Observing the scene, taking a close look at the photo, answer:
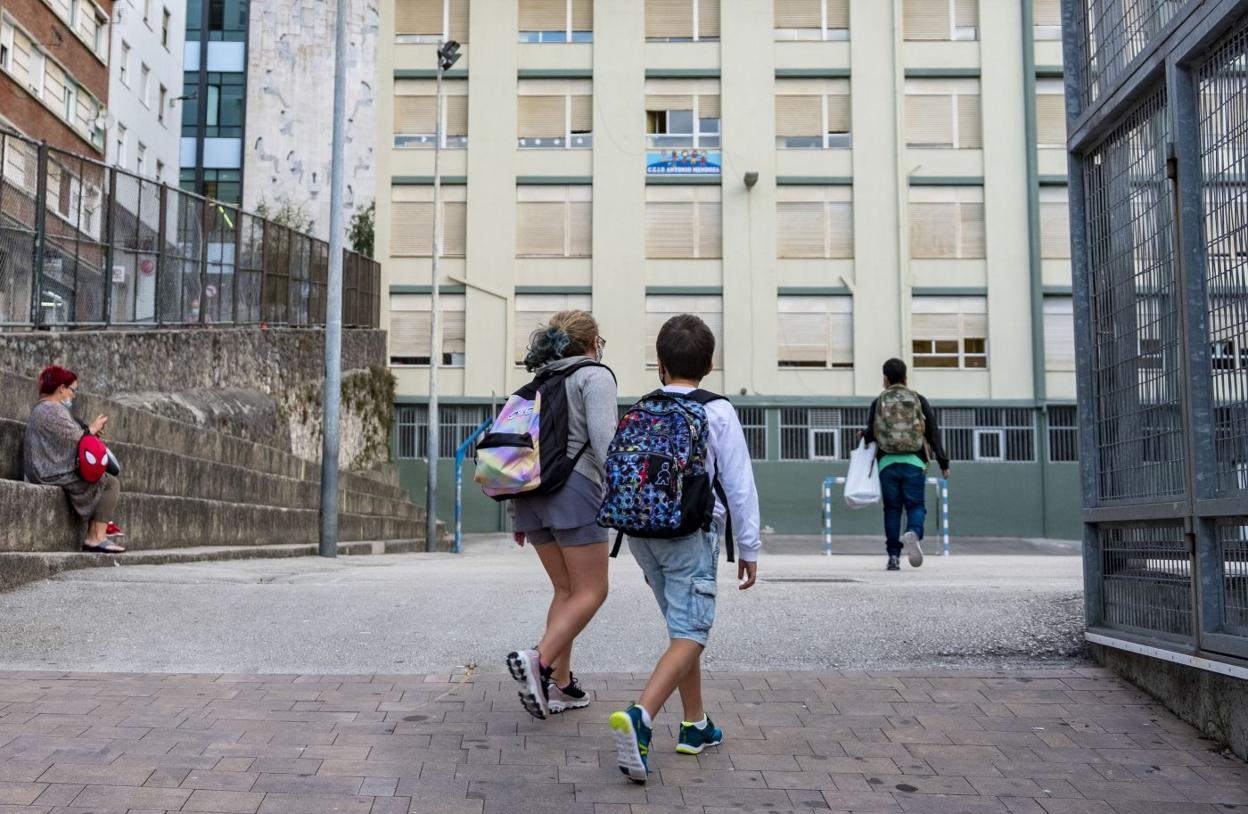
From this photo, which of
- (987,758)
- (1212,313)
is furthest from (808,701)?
(1212,313)

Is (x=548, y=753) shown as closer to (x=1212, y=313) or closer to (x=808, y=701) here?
(x=808, y=701)

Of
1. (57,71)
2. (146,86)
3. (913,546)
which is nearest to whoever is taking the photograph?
(913,546)

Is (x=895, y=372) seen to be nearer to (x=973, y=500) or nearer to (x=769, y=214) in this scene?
(x=973, y=500)

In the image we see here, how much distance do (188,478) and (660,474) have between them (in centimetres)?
982

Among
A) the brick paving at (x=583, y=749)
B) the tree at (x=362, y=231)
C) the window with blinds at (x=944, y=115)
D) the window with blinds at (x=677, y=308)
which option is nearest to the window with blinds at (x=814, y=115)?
the window with blinds at (x=944, y=115)

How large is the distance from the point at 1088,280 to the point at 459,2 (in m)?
31.5

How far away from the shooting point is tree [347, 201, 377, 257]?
41472 millimetres

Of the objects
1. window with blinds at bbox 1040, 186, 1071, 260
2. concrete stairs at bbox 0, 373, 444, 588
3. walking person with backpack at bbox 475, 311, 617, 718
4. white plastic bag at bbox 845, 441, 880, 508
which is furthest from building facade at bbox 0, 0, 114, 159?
walking person with backpack at bbox 475, 311, 617, 718

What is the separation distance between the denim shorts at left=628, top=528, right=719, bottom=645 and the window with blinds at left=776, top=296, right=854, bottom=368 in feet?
96.0

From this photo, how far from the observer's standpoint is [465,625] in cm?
709

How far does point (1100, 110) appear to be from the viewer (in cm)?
580

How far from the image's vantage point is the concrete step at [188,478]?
9.88 meters

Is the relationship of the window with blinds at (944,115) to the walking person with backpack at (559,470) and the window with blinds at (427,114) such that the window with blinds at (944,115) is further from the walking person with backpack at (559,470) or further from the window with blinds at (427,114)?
the walking person with backpack at (559,470)

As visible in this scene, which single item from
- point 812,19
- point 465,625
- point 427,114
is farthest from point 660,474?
point 812,19
